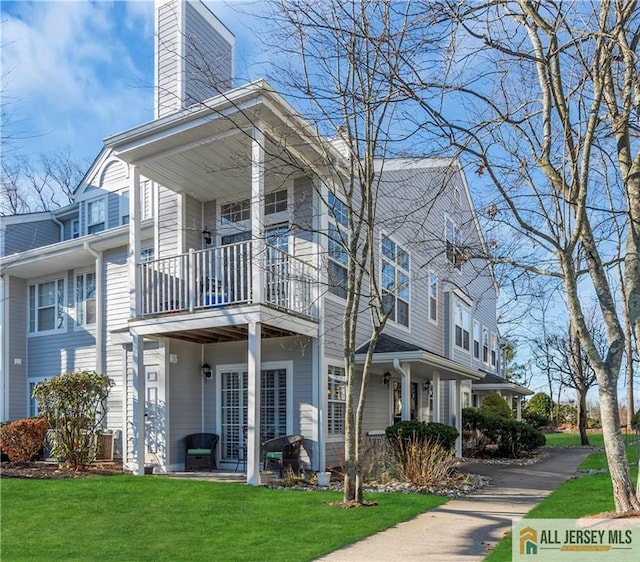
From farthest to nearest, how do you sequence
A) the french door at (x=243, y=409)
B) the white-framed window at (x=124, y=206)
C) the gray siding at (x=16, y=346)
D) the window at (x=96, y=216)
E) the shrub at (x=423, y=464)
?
the window at (x=96, y=216) < the white-framed window at (x=124, y=206) < the gray siding at (x=16, y=346) < the french door at (x=243, y=409) < the shrub at (x=423, y=464)

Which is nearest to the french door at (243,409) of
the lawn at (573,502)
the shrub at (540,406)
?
the lawn at (573,502)

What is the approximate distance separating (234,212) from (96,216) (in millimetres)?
5688

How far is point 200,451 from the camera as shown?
1158 cm

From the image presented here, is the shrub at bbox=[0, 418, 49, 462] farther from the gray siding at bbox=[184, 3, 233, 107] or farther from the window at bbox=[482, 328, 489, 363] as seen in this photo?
the window at bbox=[482, 328, 489, 363]

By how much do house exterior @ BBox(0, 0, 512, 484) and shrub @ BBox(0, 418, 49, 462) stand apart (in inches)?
61.1

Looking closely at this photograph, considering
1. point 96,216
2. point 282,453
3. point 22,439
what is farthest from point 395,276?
point 22,439

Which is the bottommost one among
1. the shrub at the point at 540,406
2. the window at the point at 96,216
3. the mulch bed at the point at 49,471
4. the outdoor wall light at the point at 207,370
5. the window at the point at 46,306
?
the shrub at the point at 540,406

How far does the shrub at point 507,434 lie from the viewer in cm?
1700

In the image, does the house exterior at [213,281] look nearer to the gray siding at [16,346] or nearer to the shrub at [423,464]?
the gray siding at [16,346]

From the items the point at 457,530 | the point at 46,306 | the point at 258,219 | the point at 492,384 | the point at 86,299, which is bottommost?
the point at 457,530

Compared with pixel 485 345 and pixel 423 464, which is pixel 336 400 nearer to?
pixel 423 464

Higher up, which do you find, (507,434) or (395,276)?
(395,276)

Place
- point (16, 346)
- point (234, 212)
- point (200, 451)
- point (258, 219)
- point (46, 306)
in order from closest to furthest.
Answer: point (258, 219) → point (200, 451) → point (234, 212) → point (16, 346) → point (46, 306)
